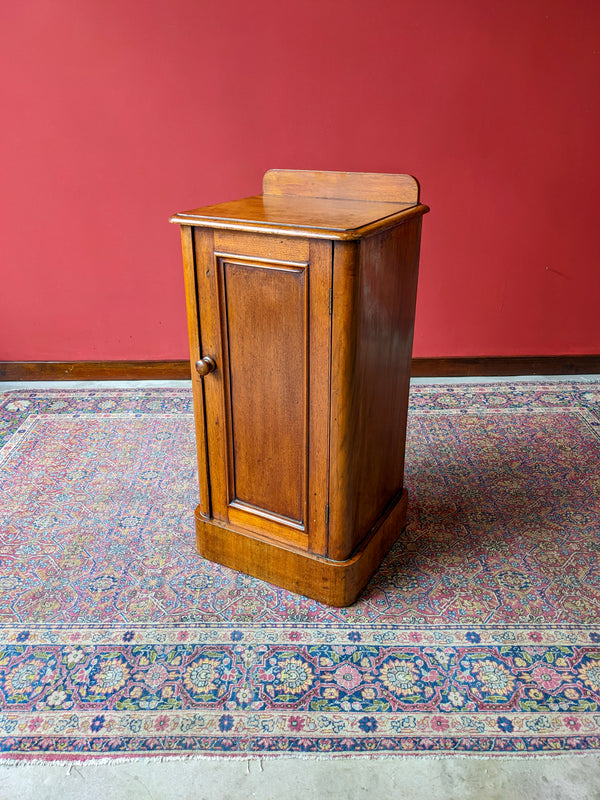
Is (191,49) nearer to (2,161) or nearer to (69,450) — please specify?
(2,161)

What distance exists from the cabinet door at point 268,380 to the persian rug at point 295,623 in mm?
294

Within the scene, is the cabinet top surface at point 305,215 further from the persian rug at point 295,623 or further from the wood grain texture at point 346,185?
the persian rug at point 295,623

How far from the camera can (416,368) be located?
3926 mm

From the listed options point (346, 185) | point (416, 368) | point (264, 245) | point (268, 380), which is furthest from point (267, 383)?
point (416, 368)

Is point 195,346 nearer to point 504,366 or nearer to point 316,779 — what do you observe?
point 316,779

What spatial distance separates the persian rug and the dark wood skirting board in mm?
791

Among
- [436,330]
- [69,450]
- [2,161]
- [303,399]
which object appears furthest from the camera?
[436,330]

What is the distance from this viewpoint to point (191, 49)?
11.0ft

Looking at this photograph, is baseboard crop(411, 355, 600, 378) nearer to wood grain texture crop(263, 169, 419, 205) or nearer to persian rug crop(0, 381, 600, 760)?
persian rug crop(0, 381, 600, 760)

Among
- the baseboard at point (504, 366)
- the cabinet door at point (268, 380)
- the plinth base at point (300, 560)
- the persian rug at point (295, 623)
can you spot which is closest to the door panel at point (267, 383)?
the cabinet door at point (268, 380)

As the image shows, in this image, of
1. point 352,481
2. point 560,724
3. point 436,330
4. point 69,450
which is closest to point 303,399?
point 352,481

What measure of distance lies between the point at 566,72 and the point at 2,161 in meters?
2.96

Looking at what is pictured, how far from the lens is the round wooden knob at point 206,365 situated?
2.10 metres

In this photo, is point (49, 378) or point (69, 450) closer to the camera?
point (69, 450)
